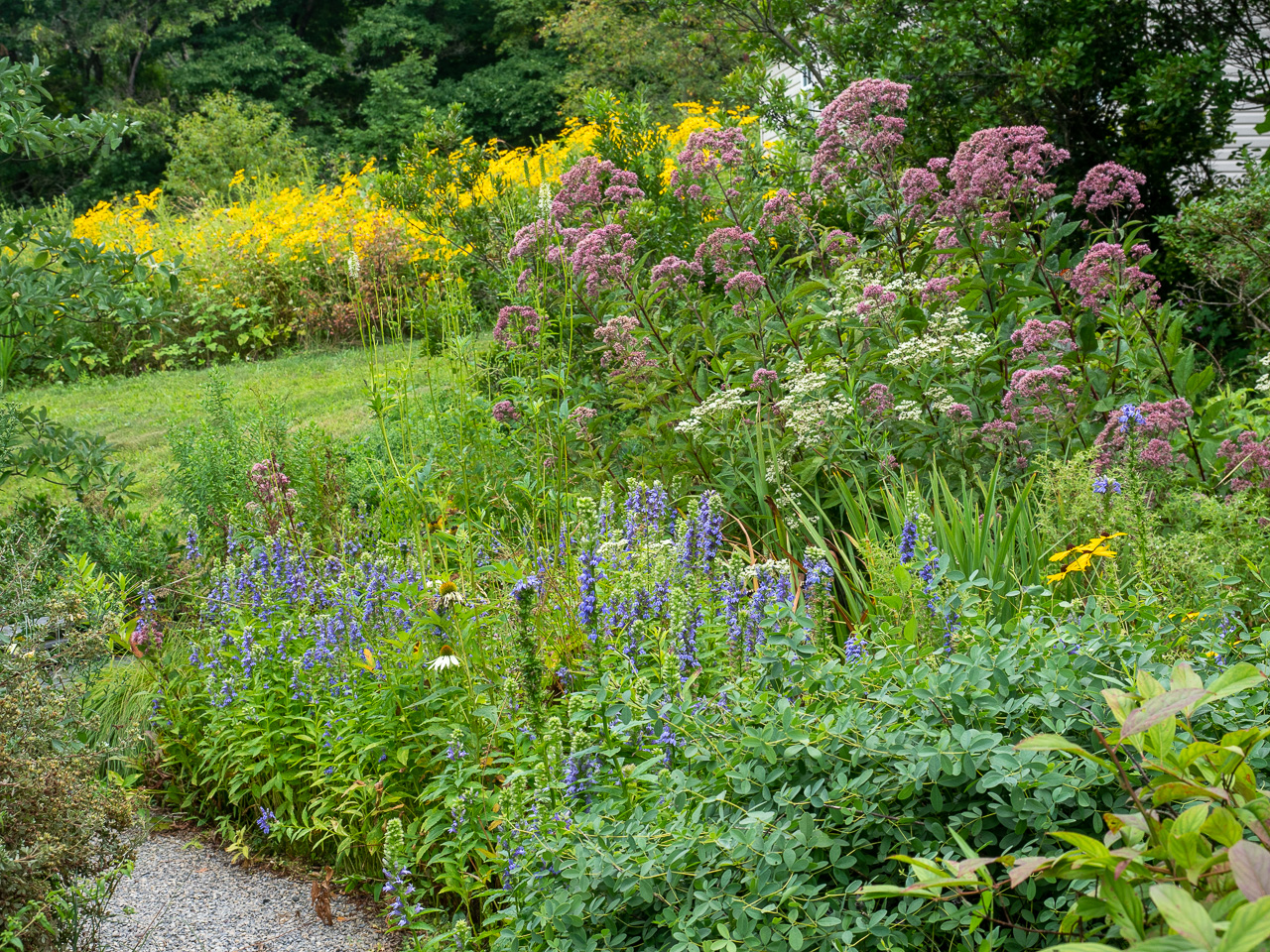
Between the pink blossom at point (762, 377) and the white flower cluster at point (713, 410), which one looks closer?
the white flower cluster at point (713, 410)

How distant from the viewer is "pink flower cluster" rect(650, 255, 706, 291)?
14.2 ft

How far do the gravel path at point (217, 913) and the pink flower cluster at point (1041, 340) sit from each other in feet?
9.34

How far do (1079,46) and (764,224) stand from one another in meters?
3.15

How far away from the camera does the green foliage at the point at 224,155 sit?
1878cm

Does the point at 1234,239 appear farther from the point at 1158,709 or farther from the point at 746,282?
the point at 1158,709

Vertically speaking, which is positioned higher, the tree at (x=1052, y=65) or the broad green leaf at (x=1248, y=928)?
the tree at (x=1052, y=65)

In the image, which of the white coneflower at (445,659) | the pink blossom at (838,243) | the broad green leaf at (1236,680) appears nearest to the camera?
the broad green leaf at (1236,680)

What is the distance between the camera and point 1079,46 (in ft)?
20.5

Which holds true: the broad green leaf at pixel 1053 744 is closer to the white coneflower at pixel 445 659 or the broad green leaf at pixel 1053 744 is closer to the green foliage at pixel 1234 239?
the white coneflower at pixel 445 659

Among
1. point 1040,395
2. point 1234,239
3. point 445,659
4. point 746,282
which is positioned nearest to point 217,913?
point 445,659

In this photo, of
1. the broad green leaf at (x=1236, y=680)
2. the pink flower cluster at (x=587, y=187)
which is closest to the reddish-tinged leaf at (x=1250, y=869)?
the broad green leaf at (x=1236, y=680)

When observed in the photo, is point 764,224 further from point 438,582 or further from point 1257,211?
point 1257,211

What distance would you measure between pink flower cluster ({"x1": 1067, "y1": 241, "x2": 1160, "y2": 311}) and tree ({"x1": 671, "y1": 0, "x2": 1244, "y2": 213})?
3105 mm

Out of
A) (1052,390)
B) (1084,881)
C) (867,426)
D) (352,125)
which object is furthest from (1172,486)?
(352,125)
